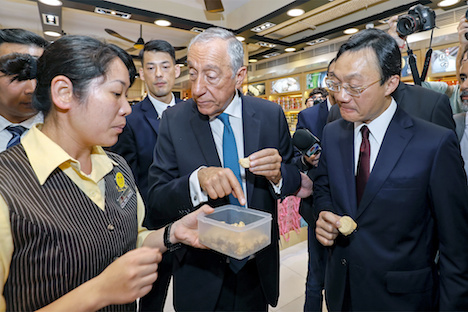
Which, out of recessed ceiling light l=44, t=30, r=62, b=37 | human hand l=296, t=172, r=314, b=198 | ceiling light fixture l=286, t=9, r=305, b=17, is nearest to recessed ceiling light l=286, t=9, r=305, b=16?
ceiling light fixture l=286, t=9, r=305, b=17

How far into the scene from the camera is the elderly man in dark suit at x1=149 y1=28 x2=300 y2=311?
1400 millimetres

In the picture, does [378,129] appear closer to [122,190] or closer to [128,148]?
[122,190]

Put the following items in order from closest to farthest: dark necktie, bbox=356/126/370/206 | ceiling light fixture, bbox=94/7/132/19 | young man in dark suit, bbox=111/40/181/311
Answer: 1. dark necktie, bbox=356/126/370/206
2. young man in dark suit, bbox=111/40/181/311
3. ceiling light fixture, bbox=94/7/132/19

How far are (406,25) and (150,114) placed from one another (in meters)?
1.87

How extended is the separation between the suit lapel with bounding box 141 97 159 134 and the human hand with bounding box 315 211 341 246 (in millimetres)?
1439

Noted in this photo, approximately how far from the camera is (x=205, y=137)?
56.8 inches

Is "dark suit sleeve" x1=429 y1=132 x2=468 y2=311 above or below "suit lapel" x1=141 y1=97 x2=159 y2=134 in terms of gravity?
below

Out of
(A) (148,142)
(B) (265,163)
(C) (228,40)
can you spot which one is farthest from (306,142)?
(A) (148,142)

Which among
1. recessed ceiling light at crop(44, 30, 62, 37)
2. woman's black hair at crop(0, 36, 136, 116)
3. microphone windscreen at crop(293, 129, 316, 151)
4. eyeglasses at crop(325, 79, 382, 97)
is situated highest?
recessed ceiling light at crop(44, 30, 62, 37)

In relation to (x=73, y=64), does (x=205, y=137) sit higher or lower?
lower

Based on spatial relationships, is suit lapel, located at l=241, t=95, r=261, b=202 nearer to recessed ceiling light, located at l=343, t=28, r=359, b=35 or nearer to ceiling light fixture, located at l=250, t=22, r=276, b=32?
ceiling light fixture, located at l=250, t=22, r=276, b=32

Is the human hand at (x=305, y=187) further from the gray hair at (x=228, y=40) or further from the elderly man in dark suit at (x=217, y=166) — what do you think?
the gray hair at (x=228, y=40)

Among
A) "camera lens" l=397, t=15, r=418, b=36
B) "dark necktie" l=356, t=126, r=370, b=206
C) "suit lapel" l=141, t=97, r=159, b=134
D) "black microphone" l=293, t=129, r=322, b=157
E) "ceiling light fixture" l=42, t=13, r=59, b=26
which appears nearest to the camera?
"dark necktie" l=356, t=126, r=370, b=206

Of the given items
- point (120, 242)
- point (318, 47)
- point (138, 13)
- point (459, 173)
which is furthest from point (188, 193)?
point (318, 47)
